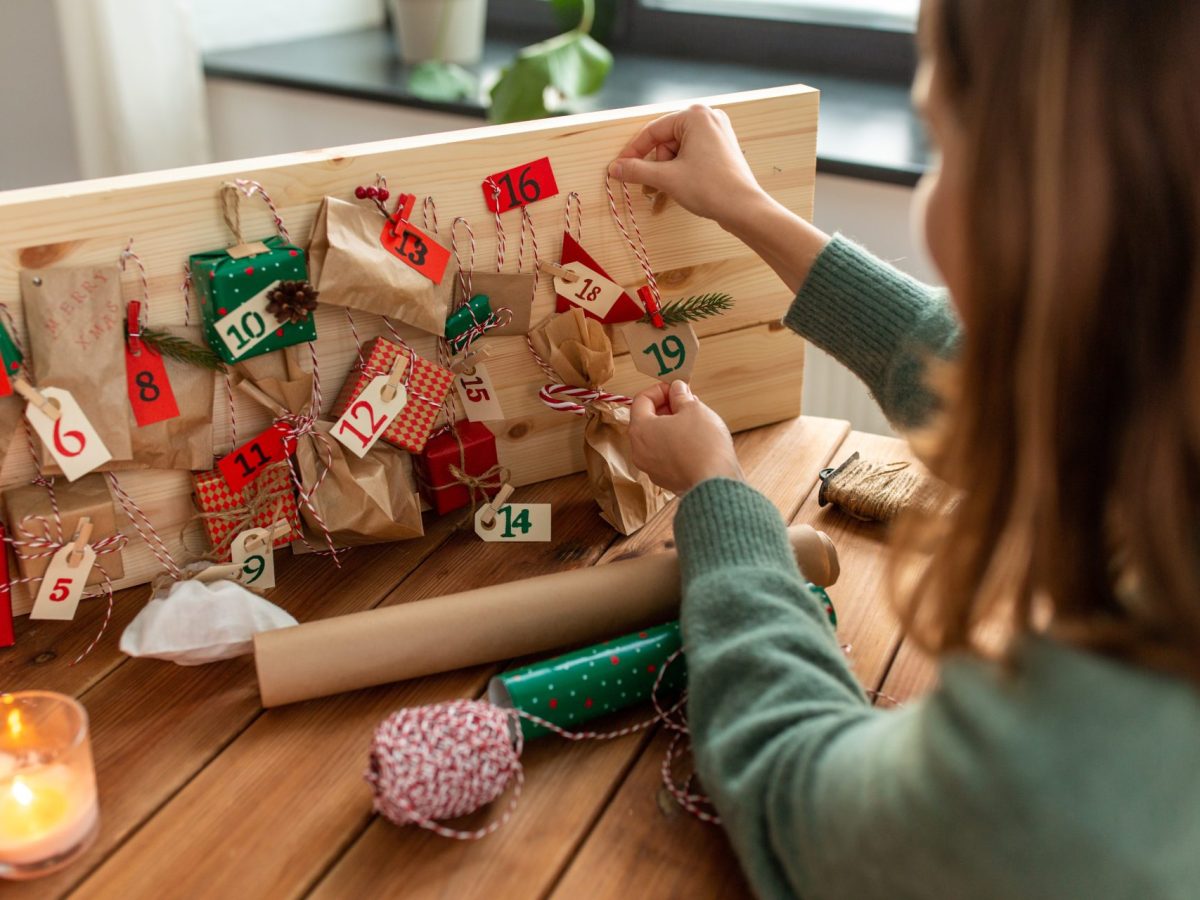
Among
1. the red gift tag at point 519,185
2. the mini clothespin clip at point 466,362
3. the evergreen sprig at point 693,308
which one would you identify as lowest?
the mini clothespin clip at point 466,362

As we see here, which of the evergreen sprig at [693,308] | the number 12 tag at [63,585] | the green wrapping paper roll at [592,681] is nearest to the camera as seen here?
the green wrapping paper roll at [592,681]

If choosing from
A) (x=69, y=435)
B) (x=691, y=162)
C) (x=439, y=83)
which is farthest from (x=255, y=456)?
(x=439, y=83)

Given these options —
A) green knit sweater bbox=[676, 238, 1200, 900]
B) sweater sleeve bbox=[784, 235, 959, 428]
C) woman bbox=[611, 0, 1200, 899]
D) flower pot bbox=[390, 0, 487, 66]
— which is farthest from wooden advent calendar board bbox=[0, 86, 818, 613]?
flower pot bbox=[390, 0, 487, 66]

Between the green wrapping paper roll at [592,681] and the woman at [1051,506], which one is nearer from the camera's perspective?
the woman at [1051,506]

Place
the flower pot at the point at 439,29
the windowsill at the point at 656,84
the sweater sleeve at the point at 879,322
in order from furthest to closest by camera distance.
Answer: the flower pot at the point at 439,29, the windowsill at the point at 656,84, the sweater sleeve at the point at 879,322

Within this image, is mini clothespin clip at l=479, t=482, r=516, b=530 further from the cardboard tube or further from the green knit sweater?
the green knit sweater

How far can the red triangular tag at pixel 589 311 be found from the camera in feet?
3.39

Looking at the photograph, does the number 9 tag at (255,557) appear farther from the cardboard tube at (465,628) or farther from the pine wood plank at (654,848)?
the pine wood plank at (654,848)

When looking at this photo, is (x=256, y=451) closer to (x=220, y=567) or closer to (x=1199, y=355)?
(x=220, y=567)

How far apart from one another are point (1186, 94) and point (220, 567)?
0.75 m

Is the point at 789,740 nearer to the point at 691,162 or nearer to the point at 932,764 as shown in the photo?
the point at 932,764

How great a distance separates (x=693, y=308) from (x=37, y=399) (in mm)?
581

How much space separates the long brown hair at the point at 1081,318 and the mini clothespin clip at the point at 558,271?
0.50 metres

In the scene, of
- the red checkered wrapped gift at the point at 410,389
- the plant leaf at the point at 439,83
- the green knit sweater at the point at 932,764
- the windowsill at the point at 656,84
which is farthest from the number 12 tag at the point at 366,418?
the plant leaf at the point at 439,83
